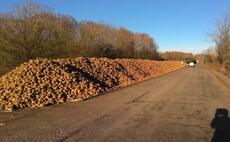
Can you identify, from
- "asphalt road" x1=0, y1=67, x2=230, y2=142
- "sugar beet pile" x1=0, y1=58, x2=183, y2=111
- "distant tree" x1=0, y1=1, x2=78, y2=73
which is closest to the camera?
"asphalt road" x1=0, y1=67, x2=230, y2=142

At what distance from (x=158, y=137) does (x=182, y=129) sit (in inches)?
48.4

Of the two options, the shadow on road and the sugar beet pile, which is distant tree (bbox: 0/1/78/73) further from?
the shadow on road

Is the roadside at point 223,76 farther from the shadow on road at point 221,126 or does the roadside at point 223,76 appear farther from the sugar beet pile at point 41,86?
the shadow on road at point 221,126

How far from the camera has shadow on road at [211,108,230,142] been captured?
25.6ft

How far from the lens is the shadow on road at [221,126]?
25.6 ft

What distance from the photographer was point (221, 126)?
362 inches

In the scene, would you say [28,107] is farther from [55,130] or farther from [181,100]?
[181,100]

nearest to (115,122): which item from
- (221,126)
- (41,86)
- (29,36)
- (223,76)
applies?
(221,126)

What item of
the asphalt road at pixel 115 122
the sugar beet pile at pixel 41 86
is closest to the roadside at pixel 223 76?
the sugar beet pile at pixel 41 86

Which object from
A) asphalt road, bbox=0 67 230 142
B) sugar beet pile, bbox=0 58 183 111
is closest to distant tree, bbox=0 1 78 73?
sugar beet pile, bbox=0 58 183 111

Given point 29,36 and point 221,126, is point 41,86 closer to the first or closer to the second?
→ point 221,126

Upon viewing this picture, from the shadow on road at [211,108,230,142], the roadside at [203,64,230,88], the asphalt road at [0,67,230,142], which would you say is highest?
the asphalt road at [0,67,230,142]

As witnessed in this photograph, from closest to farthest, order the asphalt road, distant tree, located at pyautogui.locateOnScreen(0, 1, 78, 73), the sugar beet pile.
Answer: the asphalt road → the sugar beet pile → distant tree, located at pyautogui.locateOnScreen(0, 1, 78, 73)

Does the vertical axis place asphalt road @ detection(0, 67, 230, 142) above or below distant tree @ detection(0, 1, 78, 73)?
below
